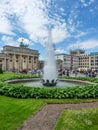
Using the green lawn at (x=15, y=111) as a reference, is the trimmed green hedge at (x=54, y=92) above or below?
above

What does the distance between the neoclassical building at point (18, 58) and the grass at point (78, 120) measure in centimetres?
11507

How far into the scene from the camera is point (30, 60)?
161 metres

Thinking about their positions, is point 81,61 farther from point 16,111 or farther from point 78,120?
point 78,120

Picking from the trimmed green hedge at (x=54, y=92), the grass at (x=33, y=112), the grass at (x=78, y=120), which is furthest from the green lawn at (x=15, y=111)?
the grass at (x=78, y=120)

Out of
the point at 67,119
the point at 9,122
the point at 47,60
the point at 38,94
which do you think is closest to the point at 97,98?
the point at 38,94

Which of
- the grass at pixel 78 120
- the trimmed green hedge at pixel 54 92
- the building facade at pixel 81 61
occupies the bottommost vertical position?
the grass at pixel 78 120

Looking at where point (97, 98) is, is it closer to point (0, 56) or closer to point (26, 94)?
point (26, 94)

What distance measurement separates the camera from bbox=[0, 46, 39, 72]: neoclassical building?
420 ft

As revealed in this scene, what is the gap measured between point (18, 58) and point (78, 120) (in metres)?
142

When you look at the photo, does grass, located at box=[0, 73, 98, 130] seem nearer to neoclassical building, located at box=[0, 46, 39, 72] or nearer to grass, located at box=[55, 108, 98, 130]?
grass, located at box=[55, 108, 98, 130]

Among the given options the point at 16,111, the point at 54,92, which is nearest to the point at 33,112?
the point at 16,111

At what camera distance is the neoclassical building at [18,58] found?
12814 centimetres

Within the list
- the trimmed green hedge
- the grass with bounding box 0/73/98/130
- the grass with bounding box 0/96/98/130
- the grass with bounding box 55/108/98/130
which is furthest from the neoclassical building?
the grass with bounding box 55/108/98/130

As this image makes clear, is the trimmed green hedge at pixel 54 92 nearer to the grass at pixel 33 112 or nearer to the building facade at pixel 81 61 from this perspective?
the grass at pixel 33 112
